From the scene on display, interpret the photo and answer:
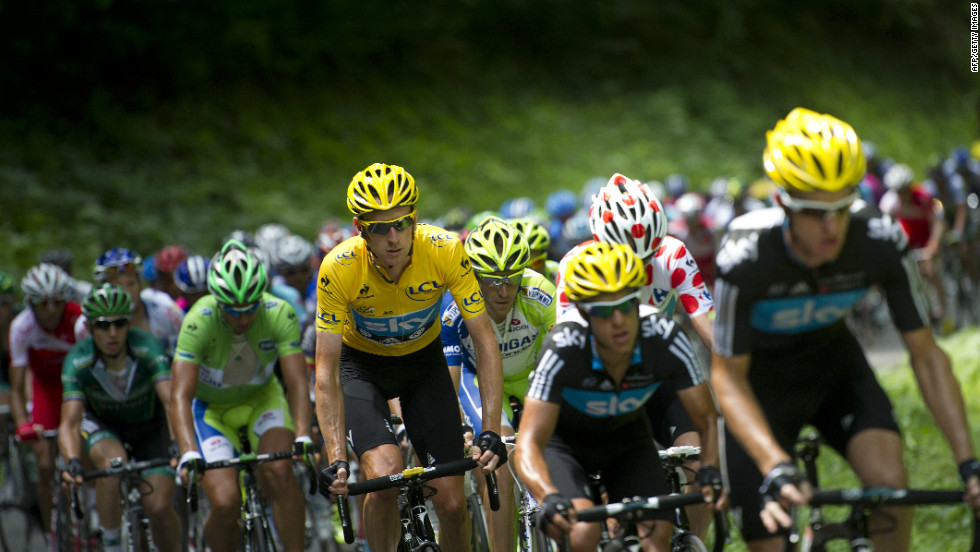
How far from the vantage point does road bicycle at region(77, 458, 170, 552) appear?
7.31 metres

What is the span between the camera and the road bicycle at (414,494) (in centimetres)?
564

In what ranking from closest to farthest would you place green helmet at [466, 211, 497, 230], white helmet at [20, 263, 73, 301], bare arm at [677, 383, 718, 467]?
bare arm at [677, 383, 718, 467] < green helmet at [466, 211, 497, 230] < white helmet at [20, 263, 73, 301]

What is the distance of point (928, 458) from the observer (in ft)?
32.1

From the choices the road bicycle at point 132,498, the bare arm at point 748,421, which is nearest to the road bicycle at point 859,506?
the bare arm at point 748,421

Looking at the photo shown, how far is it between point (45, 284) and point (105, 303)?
7.00ft

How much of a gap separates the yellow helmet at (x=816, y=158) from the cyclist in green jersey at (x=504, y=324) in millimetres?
2334

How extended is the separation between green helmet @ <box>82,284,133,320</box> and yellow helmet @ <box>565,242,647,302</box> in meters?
4.24

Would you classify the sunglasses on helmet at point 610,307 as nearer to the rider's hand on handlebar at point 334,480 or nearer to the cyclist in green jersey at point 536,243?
the rider's hand on handlebar at point 334,480

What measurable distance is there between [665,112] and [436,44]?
5.84 m

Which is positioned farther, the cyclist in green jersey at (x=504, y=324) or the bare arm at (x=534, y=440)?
the cyclist in green jersey at (x=504, y=324)

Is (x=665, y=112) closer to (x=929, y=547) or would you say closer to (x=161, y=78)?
(x=161, y=78)

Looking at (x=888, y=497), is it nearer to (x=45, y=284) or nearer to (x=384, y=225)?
(x=384, y=225)

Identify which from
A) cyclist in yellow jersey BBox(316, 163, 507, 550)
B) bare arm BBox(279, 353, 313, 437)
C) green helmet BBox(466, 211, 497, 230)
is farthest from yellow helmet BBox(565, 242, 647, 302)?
bare arm BBox(279, 353, 313, 437)
